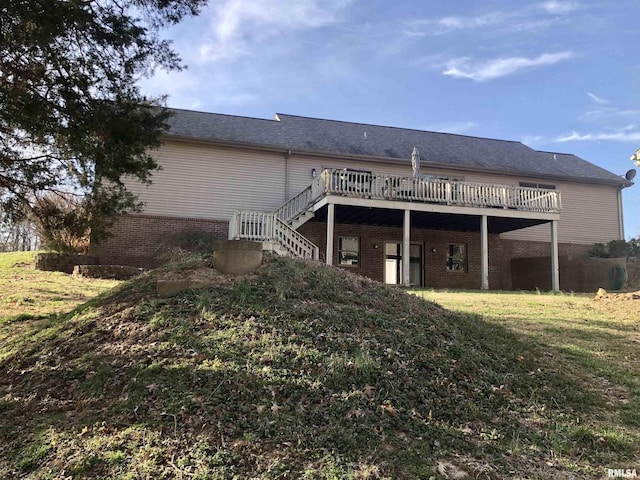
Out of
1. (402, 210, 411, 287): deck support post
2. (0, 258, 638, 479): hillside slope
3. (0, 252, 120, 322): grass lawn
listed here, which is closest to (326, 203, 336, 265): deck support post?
(402, 210, 411, 287): deck support post

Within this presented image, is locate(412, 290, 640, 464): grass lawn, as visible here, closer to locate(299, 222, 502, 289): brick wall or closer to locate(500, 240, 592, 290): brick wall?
locate(299, 222, 502, 289): brick wall

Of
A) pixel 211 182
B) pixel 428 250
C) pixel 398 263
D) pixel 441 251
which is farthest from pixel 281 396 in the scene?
pixel 441 251

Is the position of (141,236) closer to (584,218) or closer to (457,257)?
(457,257)

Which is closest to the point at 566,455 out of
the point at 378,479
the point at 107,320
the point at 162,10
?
the point at 378,479

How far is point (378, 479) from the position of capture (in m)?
3.19

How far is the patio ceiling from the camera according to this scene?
16828 millimetres

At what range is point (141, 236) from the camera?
16766mm

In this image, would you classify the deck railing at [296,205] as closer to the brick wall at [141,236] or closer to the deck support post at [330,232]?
the deck support post at [330,232]

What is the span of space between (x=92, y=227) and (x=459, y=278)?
14.9 meters

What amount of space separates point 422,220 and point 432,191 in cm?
212

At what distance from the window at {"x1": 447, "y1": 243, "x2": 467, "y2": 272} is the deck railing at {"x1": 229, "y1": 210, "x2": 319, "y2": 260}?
8.26 meters

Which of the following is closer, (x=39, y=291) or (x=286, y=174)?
(x=39, y=291)

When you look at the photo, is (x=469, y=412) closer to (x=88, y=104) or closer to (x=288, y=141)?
(x=88, y=104)

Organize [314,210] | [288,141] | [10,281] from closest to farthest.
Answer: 1. [10,281]
2. [314,210]
3. [288,141]
